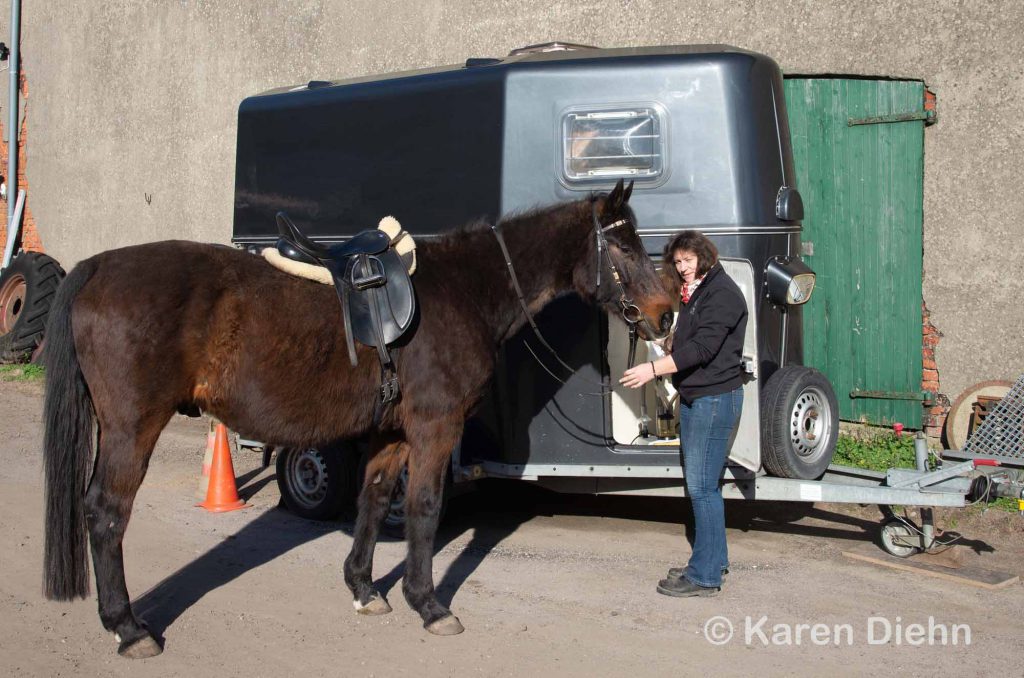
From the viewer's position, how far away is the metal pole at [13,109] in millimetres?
16438

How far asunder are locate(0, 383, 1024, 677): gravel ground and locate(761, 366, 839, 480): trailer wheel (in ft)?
2.10

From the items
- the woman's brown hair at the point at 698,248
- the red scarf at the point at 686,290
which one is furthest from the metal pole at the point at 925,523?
the woman's brown hair at the point at 698,248

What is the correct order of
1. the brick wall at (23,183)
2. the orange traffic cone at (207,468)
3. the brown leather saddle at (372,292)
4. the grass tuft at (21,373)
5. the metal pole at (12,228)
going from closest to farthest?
1. the brown leather saddle at (372,292)
2. the orange traffic cone at (207,468)
3. the grass tuft at (21,373)
4. the metal pole at (12,228)
5. the brick wall at (23,183)

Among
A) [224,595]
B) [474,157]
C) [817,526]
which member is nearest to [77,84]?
[474,157]

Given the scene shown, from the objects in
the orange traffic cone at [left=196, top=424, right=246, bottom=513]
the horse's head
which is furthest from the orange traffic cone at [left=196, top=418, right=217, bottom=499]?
the horse's head

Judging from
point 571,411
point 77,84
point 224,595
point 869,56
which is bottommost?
point 224,595

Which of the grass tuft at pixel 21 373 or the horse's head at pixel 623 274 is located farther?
the grass tuft at pixel 21 373

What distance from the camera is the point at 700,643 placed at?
4734 millimetres

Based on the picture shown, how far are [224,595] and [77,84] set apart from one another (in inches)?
515

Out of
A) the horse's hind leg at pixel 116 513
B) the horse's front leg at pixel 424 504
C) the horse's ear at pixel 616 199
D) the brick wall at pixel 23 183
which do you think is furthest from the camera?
the brick wall at pixel 23 183

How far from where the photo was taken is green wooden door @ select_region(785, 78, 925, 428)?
8.20m

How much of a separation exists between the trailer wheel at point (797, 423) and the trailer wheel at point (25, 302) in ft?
36.8

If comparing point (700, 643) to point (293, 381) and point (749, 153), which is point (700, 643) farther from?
point (749, 153)

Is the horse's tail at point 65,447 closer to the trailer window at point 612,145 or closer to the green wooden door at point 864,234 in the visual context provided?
the trailer window at point 612,145
